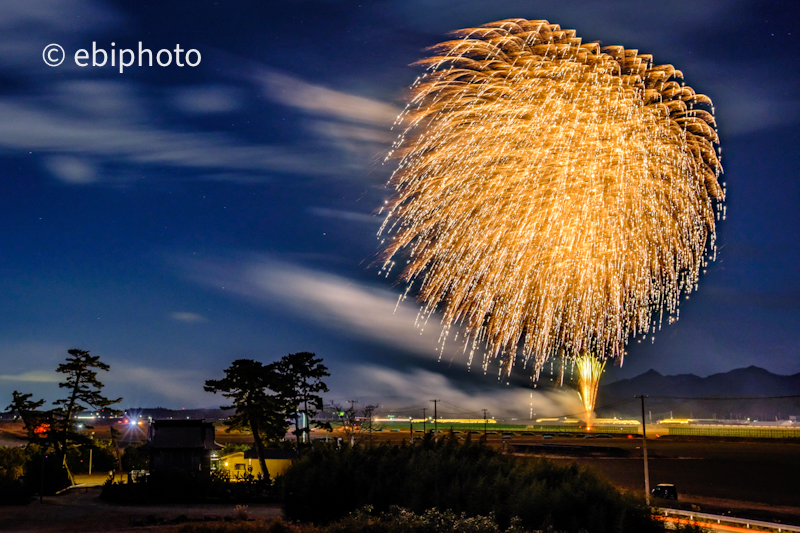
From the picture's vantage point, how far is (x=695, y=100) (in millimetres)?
22656

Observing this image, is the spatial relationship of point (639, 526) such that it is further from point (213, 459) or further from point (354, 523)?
point (213, 459)

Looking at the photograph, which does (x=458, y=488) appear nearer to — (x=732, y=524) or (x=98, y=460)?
(x=732, y=524)

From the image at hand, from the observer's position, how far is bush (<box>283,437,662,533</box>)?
656 inches

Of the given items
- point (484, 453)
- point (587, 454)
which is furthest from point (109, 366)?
point (587, 454)

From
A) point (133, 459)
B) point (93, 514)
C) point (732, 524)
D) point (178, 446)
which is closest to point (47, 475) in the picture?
point (178, 446)

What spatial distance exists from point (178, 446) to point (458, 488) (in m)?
36.9

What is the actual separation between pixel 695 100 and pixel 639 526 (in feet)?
47.0

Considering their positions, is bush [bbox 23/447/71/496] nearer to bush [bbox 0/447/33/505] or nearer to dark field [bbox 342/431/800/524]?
bush [bbox 0/447/33/505]

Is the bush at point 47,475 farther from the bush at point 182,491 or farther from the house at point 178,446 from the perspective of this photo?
the house at point 178,446

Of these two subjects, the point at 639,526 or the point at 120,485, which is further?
the point at 120,485

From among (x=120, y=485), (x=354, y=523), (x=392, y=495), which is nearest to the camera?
(x=354, y=523)

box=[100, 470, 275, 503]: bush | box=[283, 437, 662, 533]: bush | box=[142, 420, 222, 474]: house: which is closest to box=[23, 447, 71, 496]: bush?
box=[100, 470, 275, 503]: bush

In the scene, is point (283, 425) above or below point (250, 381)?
below

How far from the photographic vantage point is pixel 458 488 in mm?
20188
